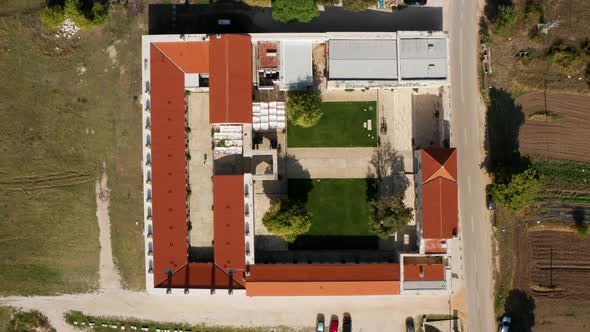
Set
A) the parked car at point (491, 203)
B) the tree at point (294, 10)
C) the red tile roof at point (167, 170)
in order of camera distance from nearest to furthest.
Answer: the tree at point (294, 10), the red tile roof at point (167, 170), the parked car at point (491, 203)

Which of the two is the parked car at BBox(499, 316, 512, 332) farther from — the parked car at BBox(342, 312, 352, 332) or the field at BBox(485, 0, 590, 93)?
the field at BBox(485, 0, 590, 93)

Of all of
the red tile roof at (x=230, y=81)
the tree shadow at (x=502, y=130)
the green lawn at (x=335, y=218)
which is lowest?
the green lawn at (x=335, y=218)

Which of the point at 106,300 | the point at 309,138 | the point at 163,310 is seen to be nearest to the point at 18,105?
the point at 106,300

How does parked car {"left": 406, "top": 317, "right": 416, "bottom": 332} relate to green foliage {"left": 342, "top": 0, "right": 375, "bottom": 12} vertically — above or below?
below

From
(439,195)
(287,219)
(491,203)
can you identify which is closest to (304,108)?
(287,219)

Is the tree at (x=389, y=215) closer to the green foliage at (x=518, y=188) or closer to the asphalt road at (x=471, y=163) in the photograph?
the asphalt road at (x=471, y=163)

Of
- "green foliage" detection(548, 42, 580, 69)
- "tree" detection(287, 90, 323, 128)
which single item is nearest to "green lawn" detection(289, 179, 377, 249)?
"tree" detection(287, 90, 323, 128)

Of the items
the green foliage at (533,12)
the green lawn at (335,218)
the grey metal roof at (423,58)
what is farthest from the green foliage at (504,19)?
the green lawn at (335,218)
